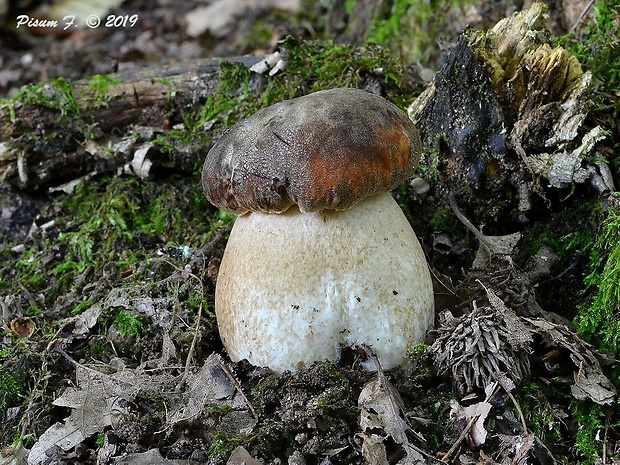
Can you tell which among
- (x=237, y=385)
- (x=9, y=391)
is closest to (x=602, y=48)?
(x=237, y=385)

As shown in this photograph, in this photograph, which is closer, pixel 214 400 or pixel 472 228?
pixel 214 400

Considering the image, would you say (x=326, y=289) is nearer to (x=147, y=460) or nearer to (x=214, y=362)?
(x=214, y=362)

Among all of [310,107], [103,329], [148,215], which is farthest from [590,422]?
[148,215]

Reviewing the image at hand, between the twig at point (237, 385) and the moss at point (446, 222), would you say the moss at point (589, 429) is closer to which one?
the moss at point (446, 222)

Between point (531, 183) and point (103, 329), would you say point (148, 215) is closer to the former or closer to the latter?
point (103, 329)

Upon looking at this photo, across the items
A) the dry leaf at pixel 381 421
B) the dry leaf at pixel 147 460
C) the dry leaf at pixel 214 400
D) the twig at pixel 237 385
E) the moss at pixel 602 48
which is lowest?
the dry leaf at pixel 214 400

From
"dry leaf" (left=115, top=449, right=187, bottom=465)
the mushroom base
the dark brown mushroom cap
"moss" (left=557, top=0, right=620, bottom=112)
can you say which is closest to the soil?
"dry leaf" (left=115, top=449, right=187, bottom=465)

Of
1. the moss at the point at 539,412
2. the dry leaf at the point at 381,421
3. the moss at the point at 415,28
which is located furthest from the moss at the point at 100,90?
the moss at the point at 539,412

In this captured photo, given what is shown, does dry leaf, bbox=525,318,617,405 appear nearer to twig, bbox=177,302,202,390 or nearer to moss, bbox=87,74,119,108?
twig, bbox=177,302,202,390
